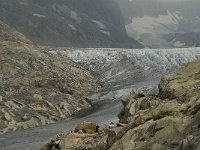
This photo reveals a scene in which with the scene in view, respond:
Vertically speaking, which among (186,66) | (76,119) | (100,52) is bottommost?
(76,119)

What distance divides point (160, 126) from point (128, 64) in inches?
4704

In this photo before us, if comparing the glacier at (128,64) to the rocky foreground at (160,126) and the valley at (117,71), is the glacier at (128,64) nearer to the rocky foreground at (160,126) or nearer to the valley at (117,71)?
the valley at (117,71)

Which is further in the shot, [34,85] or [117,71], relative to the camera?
[117,71]

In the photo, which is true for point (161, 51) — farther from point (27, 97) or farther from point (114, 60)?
point (27, 97)

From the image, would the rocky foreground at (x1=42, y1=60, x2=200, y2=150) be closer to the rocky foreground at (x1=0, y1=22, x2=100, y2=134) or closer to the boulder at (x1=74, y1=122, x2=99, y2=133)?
the boulder at (x1=74, y1=122, x2=99, y2=133)

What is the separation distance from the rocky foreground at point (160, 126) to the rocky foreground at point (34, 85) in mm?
44884

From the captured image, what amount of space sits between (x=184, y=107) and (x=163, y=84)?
302 inches

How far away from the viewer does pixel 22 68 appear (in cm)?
11288

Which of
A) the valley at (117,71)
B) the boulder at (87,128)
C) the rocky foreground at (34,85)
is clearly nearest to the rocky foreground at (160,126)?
the boulder at (87,128)

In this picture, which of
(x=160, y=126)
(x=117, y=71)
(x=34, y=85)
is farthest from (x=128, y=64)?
(x=160, y=126)

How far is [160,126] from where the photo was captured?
89.9ft

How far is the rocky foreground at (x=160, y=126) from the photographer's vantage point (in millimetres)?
25281

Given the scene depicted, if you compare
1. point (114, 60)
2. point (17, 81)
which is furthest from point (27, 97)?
point (114, 60)

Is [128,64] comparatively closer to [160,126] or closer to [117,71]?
[117,71]
